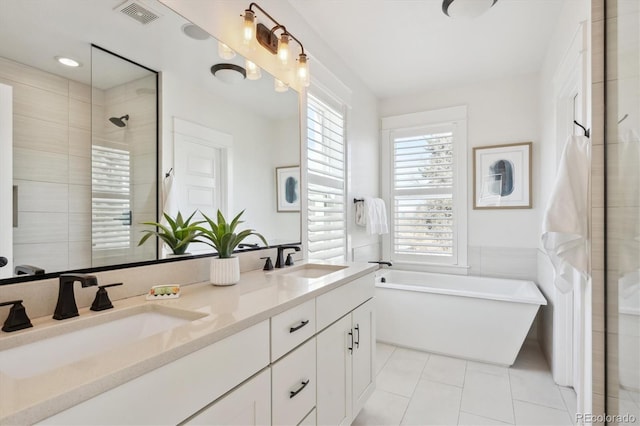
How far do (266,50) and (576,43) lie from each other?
184 cm

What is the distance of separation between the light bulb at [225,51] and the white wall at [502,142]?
9.10 ft

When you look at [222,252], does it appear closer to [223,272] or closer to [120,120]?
[223,272]

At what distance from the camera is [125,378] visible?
668 mm

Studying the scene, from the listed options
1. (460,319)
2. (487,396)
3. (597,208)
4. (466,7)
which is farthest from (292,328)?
(466,7)

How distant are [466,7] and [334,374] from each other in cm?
239

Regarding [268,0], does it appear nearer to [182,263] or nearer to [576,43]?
[182,263]

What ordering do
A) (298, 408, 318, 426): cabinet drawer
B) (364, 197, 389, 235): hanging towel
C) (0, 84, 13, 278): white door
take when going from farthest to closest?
1. (364, 197, 389, 235): hanging towel
2. (298, 408, 318, 426): cabinet drawer
3. (0, 84, 13, 278): white door

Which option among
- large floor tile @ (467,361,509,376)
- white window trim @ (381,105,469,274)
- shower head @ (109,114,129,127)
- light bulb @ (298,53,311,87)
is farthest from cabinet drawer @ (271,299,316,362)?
white window trim @ (381,105,469,274)

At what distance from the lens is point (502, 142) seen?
3.43 m

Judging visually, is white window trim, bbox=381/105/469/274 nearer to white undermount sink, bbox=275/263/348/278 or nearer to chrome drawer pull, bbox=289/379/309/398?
white undermount sink, bbox=275/263/348/278

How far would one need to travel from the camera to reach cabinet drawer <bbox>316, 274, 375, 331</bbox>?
4.70 ft

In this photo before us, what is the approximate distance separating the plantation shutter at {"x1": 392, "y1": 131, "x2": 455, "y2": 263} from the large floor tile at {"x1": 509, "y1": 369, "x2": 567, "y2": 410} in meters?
1.36

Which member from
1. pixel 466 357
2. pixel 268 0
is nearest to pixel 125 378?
pixel 268 0

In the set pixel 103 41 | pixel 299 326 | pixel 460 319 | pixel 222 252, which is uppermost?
pixel 103 41
